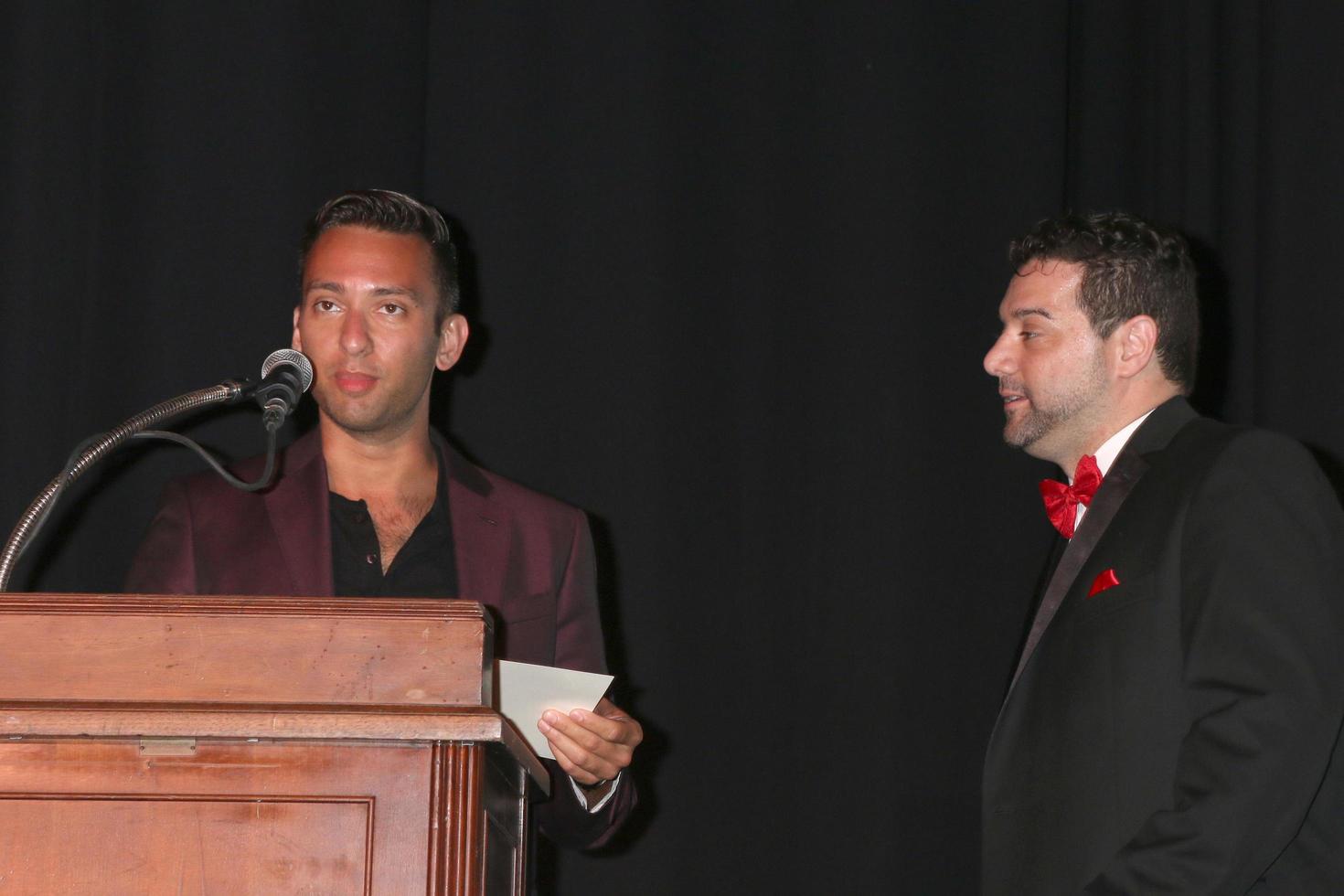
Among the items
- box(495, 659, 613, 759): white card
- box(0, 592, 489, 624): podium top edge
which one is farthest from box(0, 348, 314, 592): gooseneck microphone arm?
box(495, 659, 613, 759): white card

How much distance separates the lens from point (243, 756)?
4.12 ft

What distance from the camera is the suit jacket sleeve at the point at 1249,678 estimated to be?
1.65 metres

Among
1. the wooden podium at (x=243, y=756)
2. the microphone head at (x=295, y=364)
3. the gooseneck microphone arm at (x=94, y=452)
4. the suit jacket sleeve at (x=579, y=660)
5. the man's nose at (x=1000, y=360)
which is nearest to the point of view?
the wooden podium at (x=243, y=756)

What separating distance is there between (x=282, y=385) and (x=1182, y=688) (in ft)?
3.81

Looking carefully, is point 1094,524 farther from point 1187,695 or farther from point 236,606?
point 236,606

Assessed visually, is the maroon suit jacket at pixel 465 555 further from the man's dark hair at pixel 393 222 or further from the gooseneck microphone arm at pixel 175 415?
the gooseneck microphone arm at pixel 175 415

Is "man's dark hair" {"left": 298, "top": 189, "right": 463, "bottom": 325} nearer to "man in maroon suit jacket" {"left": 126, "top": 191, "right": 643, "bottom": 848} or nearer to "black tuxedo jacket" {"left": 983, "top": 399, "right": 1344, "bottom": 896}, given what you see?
"man in maroon suit jacket" {"left": 126, "top": 191, "right": 643, "bottom": 848}

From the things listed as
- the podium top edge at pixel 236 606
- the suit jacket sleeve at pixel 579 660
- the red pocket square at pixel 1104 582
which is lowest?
the suit jacket sleeve at pixel 579 660

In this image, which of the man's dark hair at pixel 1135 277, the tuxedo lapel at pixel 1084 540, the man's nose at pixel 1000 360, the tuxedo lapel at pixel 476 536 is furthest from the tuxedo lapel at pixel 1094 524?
the tuxedo lapel at pixel 476 536

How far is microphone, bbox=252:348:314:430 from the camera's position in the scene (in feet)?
5.84

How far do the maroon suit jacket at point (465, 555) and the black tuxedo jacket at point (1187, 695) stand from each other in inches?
23.6

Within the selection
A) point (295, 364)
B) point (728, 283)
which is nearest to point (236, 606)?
point (295, 364)

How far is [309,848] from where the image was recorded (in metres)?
1.24

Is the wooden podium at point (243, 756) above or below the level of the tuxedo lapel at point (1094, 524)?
below
